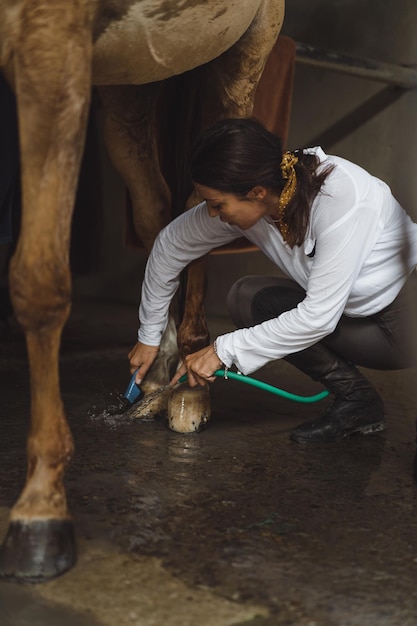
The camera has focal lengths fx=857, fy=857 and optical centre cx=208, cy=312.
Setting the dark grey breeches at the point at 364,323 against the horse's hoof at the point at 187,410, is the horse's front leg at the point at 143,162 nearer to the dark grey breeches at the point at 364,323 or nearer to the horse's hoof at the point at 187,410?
the horse's hoof at the point at 187,410

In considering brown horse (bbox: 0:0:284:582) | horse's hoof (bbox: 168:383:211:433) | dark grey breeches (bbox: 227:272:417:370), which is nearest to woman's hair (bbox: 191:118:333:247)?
brown horse (bbox: 0:0:284:582)

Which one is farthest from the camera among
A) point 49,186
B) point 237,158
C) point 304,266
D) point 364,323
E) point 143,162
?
point 143,162

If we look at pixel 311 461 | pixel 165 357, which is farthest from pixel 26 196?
pixel 165 357

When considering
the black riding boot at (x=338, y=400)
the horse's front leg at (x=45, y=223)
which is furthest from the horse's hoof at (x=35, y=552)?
the black riding boot at (x=338, y=400)

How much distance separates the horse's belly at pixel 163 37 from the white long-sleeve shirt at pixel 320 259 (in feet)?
1.14

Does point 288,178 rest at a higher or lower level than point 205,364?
higher

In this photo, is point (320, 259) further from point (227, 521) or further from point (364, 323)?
point (227, 521)

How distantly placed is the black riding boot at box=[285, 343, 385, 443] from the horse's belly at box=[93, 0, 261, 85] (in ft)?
2.57

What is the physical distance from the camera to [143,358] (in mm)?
2123

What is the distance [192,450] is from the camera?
6.43 ft

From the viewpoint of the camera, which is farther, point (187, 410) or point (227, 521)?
point (187, 410)

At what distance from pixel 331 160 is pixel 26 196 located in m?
0.86

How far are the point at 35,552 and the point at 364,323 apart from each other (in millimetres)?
1094

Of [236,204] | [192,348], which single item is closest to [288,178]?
[236,204]
